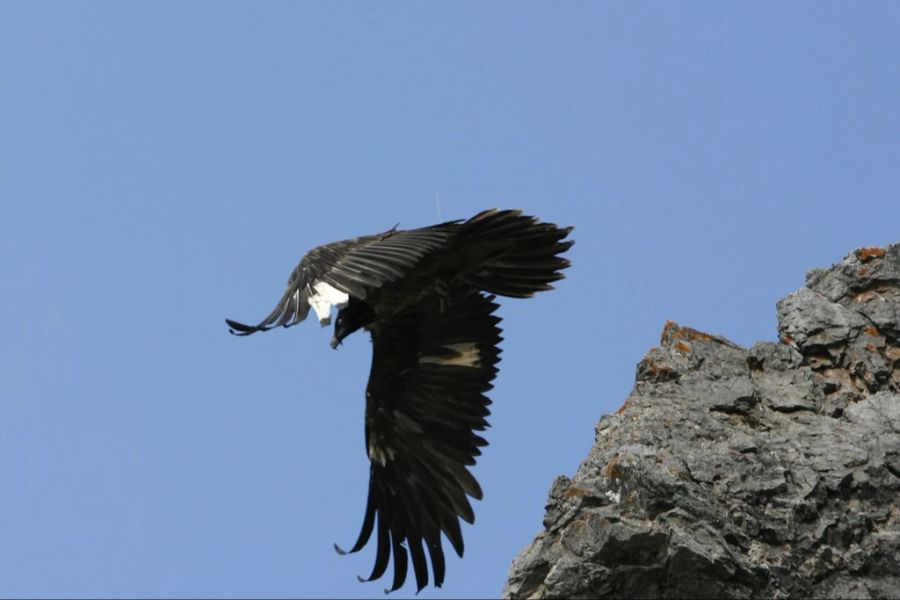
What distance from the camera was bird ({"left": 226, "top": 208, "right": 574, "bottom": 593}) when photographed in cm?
1041

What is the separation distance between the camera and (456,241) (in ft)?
33.6

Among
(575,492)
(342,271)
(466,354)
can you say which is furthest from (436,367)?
(575,492)

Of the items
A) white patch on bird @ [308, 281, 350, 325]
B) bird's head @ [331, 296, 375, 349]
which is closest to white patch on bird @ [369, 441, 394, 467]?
bird's head @ [331, 296, 375, 349]

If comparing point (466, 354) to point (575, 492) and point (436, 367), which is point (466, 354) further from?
point (575, 492)

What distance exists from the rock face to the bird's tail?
1206 millimetres

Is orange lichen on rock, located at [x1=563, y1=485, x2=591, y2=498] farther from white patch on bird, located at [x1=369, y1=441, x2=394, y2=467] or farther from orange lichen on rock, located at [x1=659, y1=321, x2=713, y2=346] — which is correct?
white patch on bird, located at [x1=369, y1=441, x2=394, y2=467]

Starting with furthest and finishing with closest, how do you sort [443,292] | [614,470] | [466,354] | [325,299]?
[466,354] → [443,292] → [325,299] → [614,470]

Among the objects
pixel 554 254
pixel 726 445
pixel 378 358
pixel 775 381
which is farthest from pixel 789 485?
pixel 378 358

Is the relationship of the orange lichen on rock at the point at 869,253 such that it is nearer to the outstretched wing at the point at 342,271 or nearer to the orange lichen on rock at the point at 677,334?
the orange lichen on rock at the point at 677,334

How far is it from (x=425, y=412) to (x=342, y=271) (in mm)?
1952

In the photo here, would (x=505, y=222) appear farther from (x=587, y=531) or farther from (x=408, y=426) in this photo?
(x=587, y=531)

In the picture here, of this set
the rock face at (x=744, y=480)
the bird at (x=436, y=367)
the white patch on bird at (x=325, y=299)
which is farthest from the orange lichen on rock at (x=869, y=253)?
the white patch on bird at (x=325, y=299)

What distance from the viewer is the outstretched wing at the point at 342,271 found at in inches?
355

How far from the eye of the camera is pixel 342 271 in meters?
9.26
